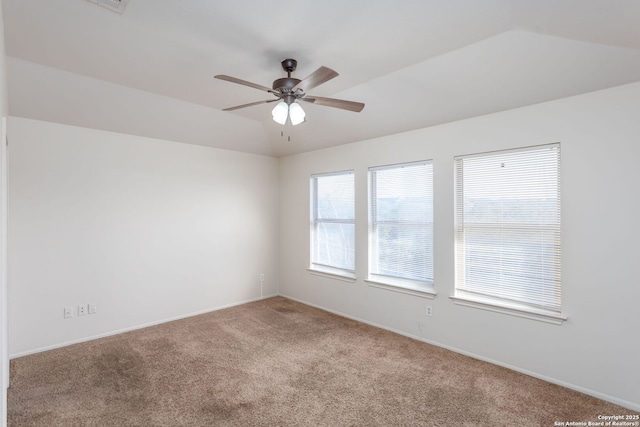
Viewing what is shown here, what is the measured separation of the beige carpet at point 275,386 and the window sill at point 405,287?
1.72ft

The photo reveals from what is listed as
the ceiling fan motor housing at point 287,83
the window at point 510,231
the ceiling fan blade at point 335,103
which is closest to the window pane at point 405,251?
the window at point 510,231

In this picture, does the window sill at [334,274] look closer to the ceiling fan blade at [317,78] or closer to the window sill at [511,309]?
the window sill at [511,309]

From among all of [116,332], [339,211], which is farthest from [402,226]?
[116,332]

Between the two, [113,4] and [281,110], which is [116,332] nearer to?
[281,110]

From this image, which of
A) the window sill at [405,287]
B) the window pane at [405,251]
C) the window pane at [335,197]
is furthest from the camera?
the window pane at [335,197]

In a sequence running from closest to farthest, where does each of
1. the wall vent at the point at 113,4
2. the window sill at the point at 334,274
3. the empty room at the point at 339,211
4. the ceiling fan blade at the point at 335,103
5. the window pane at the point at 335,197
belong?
the wall vent at the point at 113,4 < the empty room at the point at 339,211 < the ceiling fan blade at the point at 335,103 < the window sill at the point at 334,274 < the window pane at the point at 335,197

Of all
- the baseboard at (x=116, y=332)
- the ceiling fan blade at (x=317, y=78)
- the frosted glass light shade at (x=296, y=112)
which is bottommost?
the baseboard at (x=116, y=332)

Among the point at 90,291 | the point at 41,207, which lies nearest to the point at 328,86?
the point at 41,207

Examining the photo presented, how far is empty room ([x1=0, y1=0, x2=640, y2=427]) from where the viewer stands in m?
2.26

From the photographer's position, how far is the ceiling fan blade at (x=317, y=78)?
1.94 m

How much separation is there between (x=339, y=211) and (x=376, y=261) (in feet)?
3.06

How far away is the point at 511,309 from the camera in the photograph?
297 cm

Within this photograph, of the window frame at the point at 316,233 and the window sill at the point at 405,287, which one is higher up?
the window frame at the point at 316,233

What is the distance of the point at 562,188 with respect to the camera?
273 centimetres
